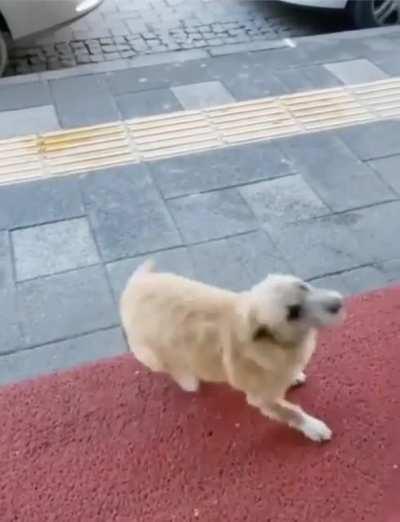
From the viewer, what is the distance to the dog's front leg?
7.20ft

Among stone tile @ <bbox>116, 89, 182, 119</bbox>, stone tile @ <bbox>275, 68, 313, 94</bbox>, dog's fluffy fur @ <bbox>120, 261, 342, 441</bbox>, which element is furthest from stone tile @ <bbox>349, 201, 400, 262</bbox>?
stone tile @ <bbox>116, 89, 182, 119</bbox>

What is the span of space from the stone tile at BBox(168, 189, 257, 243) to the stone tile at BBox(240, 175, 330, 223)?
60 mm

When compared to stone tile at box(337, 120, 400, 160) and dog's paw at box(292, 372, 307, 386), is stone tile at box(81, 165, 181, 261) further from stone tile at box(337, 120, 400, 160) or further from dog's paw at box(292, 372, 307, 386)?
stone tile at box(337, 120, 400, 160)

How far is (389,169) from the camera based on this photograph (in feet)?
11.4

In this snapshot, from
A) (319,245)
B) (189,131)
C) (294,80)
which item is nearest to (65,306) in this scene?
(319,245)

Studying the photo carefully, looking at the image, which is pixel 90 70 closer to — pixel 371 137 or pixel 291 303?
pixel 371 137

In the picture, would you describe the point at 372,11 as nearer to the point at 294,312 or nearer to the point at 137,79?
the point at 137,79

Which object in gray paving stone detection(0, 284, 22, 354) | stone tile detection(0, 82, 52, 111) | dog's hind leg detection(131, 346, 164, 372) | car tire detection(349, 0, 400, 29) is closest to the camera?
dog's hind leg detection(131, 346, 164, 372)

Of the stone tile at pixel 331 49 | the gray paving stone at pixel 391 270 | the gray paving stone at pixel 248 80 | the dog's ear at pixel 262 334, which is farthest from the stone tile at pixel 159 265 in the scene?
the stone tile at pixel 331 49

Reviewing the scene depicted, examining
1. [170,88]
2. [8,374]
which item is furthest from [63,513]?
[170,88]

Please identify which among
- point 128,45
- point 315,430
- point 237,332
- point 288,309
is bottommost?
point 315,430

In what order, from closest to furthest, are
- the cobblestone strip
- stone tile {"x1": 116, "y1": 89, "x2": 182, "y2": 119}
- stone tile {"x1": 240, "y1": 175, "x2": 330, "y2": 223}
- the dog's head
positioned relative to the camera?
1. the dog's head
2. stone tile {"x1": 240, "y1": 175, "x2": 330, "y2": 223}
3. stone tile {"x1": 116, "y1": 89, "x2": 182, "y2": 119}
4. the cobblestone strip

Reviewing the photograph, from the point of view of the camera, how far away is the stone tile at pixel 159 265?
2.90 metres

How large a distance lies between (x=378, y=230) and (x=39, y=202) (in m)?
1.64
